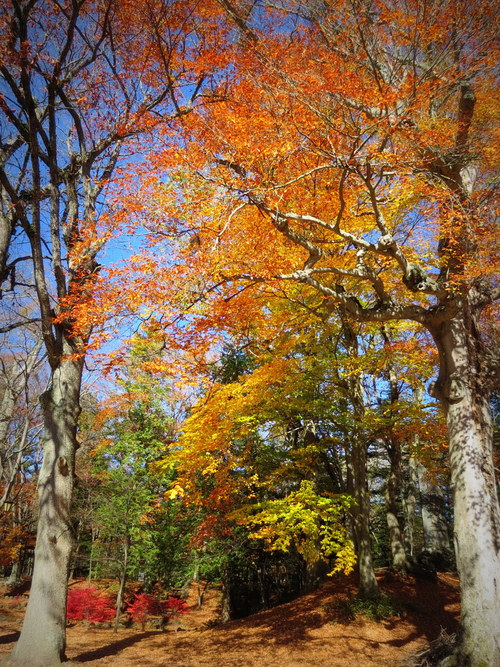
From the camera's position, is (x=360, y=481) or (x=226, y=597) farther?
(x=226, y=597)

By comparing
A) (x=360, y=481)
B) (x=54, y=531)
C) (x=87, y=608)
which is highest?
(x=360, y=481)

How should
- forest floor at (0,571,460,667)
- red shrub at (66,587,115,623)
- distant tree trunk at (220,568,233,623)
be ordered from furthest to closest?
red shrub at (66,587,115,623) → distant tree trunk at (220,568,233,623) → forest floor at (0,571,460,667)

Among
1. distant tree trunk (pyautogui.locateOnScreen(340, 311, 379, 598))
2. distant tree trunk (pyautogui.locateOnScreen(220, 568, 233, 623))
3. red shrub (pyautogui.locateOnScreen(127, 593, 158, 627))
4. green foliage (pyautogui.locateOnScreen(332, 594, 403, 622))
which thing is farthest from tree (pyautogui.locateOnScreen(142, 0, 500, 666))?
red shrub (pyautogui.locateOnScreen(127, 593, 158, 627))

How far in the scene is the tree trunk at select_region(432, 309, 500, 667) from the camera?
4836 millimetres

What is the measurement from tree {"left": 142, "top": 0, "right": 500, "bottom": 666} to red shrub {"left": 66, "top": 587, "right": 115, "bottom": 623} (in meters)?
10.7

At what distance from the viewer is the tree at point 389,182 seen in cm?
550

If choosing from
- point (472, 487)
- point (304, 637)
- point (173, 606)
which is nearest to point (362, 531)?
point (304, 637)

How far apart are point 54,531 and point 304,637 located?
235 inches

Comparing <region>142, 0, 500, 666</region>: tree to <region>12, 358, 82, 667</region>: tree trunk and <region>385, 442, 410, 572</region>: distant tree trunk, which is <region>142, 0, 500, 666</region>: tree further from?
<region>385, 442, 410, 572</region>: distant tree trunk

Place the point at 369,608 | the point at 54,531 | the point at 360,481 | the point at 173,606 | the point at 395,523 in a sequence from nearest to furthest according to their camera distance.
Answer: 1. the point at 54,531
2. the point at 369,608
3. the point at 360,481
4. the point at 173,606
5. the point at 395,523

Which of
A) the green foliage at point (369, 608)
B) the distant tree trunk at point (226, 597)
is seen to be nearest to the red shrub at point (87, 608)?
the distant tree trunk at point (226, 597)

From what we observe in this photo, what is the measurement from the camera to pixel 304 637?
828cm

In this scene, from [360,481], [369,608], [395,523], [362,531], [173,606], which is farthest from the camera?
[395,523]

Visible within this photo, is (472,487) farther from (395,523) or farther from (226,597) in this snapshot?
(226,597)
